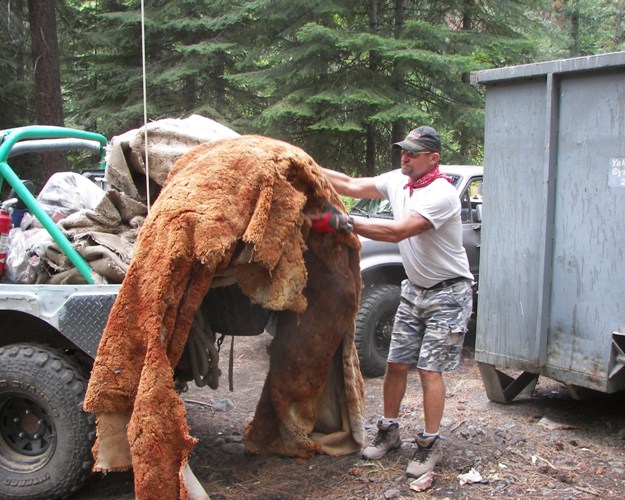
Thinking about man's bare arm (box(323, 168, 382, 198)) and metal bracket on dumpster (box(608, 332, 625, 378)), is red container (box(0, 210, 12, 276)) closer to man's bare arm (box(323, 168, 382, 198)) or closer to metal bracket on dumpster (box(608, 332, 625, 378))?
man's bare arm (box(323, 168, 382, 198))

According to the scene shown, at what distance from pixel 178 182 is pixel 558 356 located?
2975 millimetres

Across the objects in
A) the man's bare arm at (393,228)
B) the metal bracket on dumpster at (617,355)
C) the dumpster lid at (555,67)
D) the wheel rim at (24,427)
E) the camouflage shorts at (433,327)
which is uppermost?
the dumpster lid at (555,67)

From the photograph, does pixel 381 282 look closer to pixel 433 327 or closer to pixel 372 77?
pixel 433 327

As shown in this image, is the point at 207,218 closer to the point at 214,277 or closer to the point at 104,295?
the point at 214,277

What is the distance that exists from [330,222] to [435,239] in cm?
83

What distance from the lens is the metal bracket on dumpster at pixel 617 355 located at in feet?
14.2

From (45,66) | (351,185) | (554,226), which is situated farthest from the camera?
(45,66)

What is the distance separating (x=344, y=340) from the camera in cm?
410

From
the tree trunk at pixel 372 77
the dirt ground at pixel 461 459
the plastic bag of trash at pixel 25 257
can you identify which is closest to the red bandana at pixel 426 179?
the dirt ground at pixel 461 459

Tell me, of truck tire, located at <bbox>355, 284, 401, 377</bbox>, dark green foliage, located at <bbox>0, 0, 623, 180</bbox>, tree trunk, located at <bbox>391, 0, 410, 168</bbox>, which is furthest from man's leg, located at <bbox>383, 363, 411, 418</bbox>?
tree trunk, located at <bbox>391, 0, 410, 168</bbox>

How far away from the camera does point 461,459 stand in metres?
4.20

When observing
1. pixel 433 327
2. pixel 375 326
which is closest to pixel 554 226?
pixel 433 327

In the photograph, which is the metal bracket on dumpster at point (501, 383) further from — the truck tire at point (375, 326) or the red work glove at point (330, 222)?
the red work glove at point (330, 222)

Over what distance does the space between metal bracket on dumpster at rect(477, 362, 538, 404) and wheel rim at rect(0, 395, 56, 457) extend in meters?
3.18
